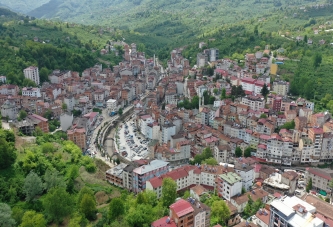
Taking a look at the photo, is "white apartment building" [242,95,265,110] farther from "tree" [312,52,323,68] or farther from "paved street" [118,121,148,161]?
"tree" [312,52,323,68]

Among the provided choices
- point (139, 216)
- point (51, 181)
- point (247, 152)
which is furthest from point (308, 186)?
point (51, 181)

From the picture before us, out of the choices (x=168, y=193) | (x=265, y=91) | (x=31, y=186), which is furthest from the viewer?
(x=265, y=91)

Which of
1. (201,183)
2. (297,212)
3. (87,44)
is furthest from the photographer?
(87,44)

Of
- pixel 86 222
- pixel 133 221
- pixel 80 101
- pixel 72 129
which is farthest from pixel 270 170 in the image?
pixel 80 101

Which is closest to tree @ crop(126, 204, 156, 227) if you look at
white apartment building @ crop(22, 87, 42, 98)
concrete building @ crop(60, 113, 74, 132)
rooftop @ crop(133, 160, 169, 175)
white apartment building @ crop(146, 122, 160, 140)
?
rooftop @ crop(133, 160, 169, 175)

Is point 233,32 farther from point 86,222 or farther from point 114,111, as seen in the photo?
point 86,222

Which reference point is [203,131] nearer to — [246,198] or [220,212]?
[246,198]
